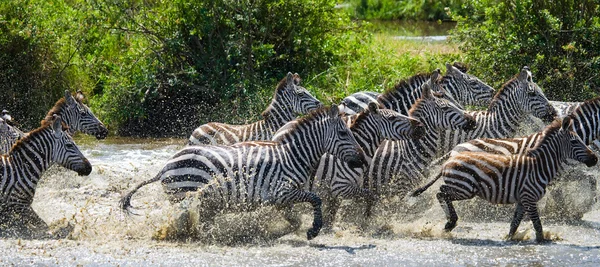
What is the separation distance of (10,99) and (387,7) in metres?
17.2

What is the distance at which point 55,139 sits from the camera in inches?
468

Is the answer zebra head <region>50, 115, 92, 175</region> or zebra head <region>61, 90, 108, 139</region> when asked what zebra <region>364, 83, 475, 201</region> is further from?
zebra head <region>61, 90, 108, 139</region>

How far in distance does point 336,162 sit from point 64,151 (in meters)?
3.30

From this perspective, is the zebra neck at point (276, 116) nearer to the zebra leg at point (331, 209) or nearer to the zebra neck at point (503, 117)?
the zebra leg at point (331, 209)

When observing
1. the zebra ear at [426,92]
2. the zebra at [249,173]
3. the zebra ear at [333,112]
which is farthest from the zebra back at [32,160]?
the zebra ear at [426,92]

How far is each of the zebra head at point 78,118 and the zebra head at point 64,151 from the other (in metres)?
2.37

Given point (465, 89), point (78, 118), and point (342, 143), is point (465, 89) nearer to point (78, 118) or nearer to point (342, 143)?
point (342, 143)

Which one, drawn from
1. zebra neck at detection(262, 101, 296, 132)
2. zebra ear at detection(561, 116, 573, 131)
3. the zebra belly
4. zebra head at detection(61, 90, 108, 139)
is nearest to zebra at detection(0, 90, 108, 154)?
zebra head at detection(61, 90, 108, 139)

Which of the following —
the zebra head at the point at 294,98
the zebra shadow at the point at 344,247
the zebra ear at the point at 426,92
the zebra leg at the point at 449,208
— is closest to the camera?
the zebra shadow at the point at 344,247

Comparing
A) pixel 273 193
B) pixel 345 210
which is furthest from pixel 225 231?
pixel 345 210

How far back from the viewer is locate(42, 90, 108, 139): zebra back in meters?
14.4

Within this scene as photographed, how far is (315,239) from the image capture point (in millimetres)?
11516

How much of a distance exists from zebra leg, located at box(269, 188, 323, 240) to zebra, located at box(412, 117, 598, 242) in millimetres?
1624

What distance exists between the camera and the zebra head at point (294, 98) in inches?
581
